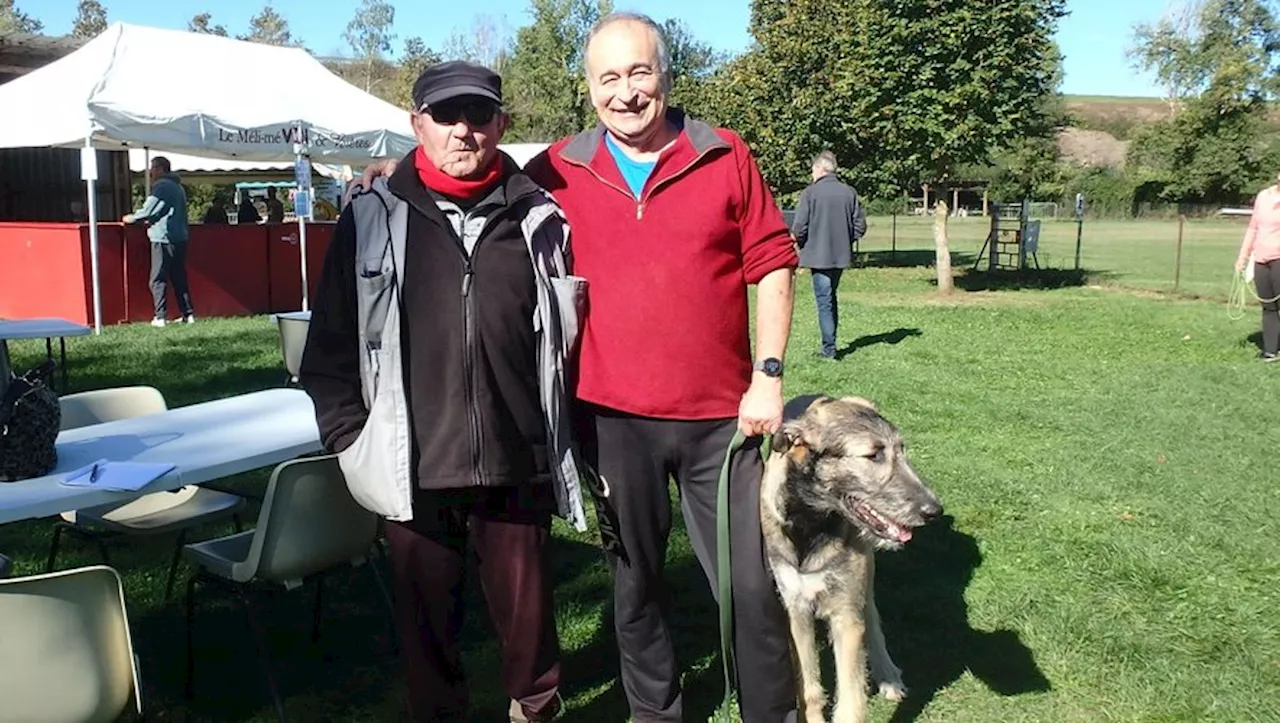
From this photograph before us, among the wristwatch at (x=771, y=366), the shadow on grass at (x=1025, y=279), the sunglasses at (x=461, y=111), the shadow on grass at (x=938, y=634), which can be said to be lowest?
the shadow on grass at (x=938, y=634)

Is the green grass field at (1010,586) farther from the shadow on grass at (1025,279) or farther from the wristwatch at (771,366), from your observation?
the shadow on grass at (1025,279)

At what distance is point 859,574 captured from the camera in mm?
3037

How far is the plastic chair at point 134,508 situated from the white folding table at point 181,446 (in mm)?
288

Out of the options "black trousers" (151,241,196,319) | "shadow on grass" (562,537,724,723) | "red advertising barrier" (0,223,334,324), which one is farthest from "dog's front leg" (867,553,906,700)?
"black trousers" (151,241,196,319)

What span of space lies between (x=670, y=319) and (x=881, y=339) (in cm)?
943

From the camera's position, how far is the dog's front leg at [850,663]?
3010mm

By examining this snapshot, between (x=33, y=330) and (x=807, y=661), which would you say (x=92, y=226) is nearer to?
(x=33, y=330)

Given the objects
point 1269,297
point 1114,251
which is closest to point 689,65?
point 1114,251

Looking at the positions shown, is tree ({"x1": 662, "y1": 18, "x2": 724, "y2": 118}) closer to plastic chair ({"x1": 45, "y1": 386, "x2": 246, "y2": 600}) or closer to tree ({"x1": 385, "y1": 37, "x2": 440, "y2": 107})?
tree ({"x1": 385, "y1": 37, "x2": 440, "y2": 107})

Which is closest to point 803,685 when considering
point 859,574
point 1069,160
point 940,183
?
point 859,574

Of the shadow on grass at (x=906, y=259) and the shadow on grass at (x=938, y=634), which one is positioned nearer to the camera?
the shadow on grass at (x=938, y=634)

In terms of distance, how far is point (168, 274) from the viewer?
1256 centimetres

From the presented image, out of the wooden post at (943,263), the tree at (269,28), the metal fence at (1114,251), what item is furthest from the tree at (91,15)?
the wooden post at (943,263)

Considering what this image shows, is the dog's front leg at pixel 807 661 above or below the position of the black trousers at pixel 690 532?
below
